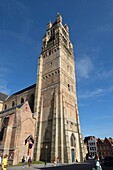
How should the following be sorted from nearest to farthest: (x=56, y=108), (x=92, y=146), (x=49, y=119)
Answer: (x=56, y=108) < (x=49, y=119) < (x=92, y=146)

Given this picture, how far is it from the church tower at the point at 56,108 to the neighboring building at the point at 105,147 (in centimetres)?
3674

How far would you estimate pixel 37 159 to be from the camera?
26.4m

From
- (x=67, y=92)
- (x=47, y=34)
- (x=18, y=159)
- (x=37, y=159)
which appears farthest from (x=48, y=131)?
(x=47, y=34)

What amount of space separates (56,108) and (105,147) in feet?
149

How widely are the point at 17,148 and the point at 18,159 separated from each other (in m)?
1.92

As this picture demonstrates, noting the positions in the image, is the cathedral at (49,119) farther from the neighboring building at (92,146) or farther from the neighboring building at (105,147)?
the neighboring building at (92,146)

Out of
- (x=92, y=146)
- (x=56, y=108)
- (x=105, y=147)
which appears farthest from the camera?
(x=92, y=146)

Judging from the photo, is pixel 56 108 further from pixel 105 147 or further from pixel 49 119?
pixel 105 147

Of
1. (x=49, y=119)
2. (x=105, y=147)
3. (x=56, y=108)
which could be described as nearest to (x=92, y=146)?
(x=105, y=147)

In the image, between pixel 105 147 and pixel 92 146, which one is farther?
pixel 92 146

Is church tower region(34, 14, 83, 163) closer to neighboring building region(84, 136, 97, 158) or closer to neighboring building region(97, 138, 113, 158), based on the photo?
neighboring building region(97, 138, 113, 158)

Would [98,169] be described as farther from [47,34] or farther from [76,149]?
[47,34]

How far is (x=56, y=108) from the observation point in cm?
2884

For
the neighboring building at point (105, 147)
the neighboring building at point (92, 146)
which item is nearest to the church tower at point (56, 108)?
the neighboring building at point (105, 147)
